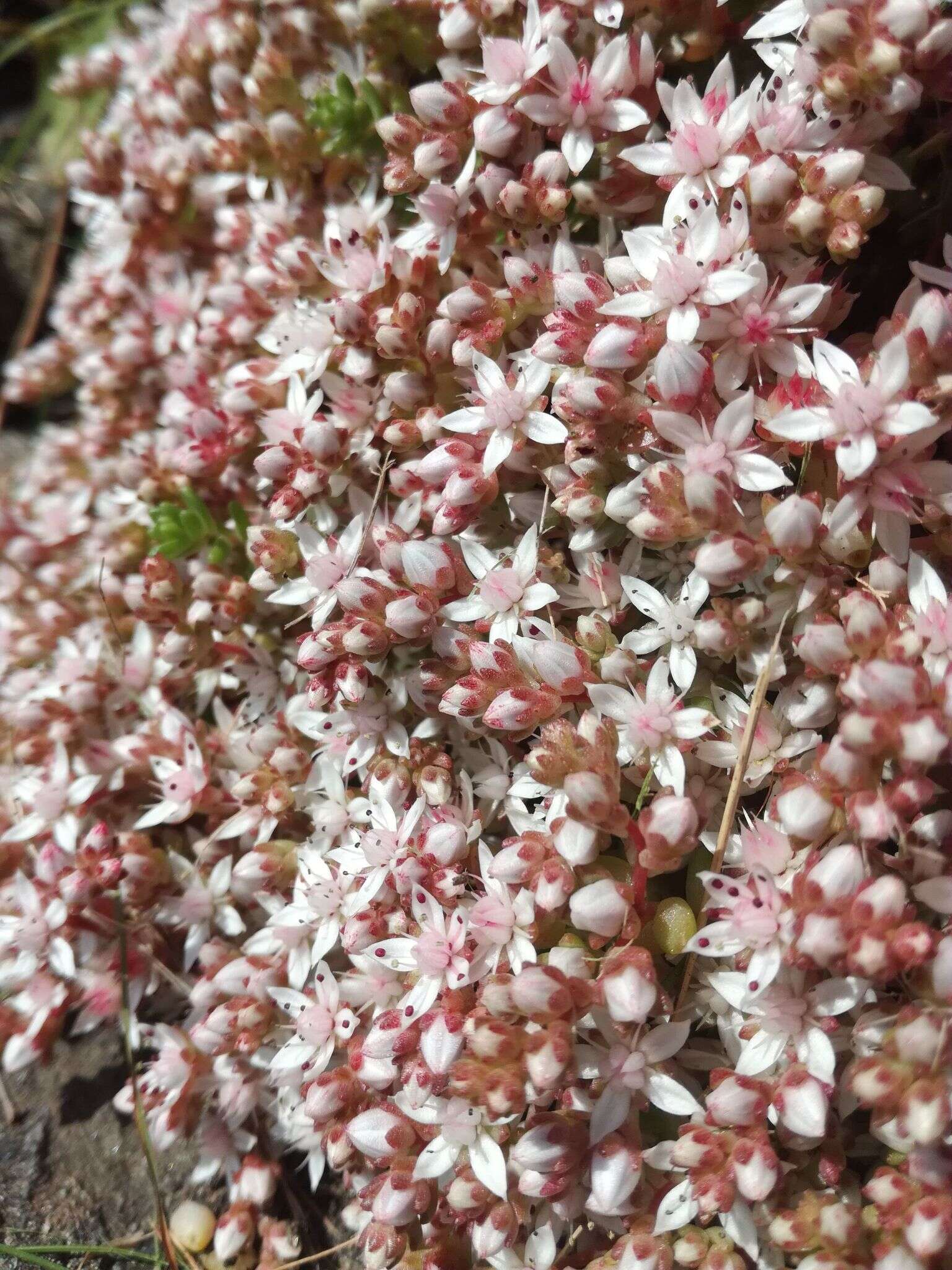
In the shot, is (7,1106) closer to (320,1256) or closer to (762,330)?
(320,1256)

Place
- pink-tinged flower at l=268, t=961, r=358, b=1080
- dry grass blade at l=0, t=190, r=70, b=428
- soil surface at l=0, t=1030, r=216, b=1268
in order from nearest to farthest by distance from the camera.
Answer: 1. pink-tinged flower at l=268, t=961, r=358, b=1080
2. soil surface at l=0, t=1030, r=216, b=1268
3. dry grass blade at l=0, t=190, r=70, b=428

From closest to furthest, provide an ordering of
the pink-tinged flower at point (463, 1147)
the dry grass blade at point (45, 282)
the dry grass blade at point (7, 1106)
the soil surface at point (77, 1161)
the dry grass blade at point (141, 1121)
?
the pink-tinged flower at point (463, 1147) < the dry grass blade at point (141, 1121) < the soil surface at point (77, 1161) < the dry grass blade at point (7, 1106) < the dry grass blade at point (45, 282)

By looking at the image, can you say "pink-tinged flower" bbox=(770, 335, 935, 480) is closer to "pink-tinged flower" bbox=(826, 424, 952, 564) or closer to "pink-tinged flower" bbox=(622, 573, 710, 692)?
"pink-tinged flower" bbox=(826, 424, 952, 564)

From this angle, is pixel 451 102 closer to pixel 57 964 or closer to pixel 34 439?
pixel 57 964

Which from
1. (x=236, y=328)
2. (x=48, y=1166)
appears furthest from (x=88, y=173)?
(x=48, y=1166)

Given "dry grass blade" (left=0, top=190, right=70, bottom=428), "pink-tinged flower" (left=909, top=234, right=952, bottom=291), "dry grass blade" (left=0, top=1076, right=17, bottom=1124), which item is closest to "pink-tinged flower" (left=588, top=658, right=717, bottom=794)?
"pink-tinged flower" (left=909, top=234, right=952, bottom=291)

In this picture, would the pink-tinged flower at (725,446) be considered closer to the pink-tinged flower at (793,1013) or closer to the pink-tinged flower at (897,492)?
the pink-tinged flower at (897,492)

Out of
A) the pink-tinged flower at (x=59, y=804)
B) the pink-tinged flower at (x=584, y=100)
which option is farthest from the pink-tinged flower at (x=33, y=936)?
the pink-tinged flower at (x=584, y=100)
